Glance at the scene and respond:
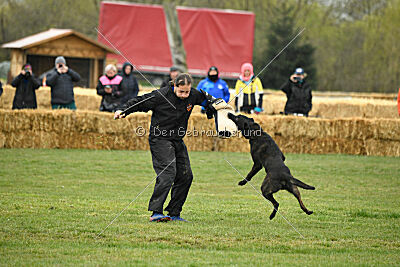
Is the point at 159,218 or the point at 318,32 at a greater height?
the point at 318,32

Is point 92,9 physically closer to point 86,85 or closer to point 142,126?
point 86,85

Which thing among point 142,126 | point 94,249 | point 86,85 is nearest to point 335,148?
point 142,126

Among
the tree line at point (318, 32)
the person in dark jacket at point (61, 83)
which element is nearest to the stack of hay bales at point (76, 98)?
the person in dark jacket at point (61, 83)

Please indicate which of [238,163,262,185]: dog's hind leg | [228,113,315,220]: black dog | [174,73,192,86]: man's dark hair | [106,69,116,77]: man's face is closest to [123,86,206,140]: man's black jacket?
[174,73,192,86]: man's dark hair

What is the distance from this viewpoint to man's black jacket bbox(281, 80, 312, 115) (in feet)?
61.5

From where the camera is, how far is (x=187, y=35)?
131 ft

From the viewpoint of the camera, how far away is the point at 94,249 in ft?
22.0

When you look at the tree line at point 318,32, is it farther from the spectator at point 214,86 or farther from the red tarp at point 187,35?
the spectator at point 214,86

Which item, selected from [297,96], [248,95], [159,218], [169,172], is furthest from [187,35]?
[159,218]

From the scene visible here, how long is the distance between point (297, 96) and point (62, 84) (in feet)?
22.6

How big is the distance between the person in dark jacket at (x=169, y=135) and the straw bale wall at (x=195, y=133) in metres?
8.92

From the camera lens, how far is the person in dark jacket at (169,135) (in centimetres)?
841

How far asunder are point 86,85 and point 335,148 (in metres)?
18.0

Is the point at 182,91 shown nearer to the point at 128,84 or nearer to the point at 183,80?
the point at 183,80
